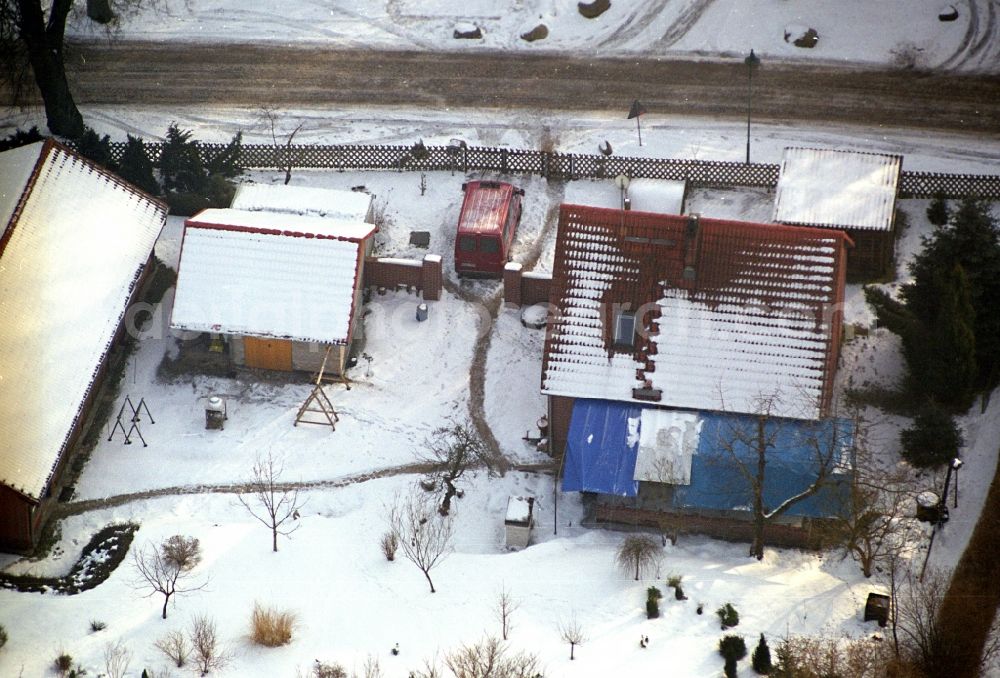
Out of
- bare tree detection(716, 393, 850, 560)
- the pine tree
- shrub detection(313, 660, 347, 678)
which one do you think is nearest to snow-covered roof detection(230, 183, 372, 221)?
the pine tree

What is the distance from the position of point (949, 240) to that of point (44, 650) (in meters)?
28.2

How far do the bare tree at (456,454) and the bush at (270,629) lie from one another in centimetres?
710

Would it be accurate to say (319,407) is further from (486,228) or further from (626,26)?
(626,26)

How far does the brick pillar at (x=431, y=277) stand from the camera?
48.0 meters

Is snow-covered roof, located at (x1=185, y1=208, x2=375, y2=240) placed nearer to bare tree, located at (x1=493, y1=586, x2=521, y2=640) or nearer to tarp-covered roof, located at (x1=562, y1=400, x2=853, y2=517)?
A: tarp-covered roof, located at (x1=562, y1=400, x2=853, y2=517)

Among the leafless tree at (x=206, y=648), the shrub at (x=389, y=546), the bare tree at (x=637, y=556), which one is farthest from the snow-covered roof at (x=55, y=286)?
the bare tree at (x=637, y=556)

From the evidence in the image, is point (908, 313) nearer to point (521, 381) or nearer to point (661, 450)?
point (661, 450)

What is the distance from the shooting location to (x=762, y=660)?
35.5 metres

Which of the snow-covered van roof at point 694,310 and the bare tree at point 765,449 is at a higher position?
the snow-covered van roof at point 694,310

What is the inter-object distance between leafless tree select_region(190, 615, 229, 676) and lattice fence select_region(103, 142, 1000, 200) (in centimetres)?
2035

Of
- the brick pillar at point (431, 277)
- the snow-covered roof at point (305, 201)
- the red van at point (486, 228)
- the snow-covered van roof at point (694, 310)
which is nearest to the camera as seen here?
the snow-covered van roof at point (694, 310)

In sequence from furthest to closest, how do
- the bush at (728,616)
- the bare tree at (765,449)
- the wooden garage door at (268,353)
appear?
1. the wooden garage door at (268,353)
2. the bare tree at (765,449)
3. the bush at (728,616)

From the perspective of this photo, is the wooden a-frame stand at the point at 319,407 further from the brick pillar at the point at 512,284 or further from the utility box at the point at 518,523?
the utility box at the point at 518,523

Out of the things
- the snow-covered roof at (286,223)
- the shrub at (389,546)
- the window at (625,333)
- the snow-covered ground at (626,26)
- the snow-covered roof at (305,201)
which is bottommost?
the shrub at (389,546)
